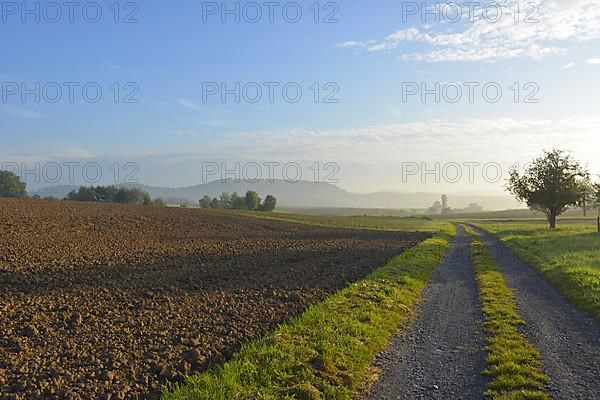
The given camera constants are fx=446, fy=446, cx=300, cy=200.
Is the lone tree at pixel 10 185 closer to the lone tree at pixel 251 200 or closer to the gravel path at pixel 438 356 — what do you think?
the lone tree at pixel 251 200

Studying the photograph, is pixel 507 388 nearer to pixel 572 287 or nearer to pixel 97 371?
pixel 97 371

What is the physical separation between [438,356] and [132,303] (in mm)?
9698

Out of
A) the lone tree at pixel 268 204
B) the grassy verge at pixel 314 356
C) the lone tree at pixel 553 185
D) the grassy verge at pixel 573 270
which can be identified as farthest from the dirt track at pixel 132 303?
the lone tree at pixel 268 204

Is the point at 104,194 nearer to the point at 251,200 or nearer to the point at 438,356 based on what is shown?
the point at 251,200

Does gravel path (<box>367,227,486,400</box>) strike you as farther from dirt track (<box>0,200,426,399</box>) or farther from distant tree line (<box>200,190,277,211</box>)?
distant tree line (<box>200,190,277,211</box>)

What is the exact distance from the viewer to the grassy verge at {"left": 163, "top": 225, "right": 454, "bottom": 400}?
26.5 feet

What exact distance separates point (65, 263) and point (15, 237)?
10060 millimetres

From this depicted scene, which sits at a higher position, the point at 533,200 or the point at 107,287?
the point at 533,200

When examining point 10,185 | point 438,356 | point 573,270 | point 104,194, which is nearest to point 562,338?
point 438,356


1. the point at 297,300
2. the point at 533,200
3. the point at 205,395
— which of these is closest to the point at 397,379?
the point at 205,395

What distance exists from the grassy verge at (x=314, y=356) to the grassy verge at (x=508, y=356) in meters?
2.51

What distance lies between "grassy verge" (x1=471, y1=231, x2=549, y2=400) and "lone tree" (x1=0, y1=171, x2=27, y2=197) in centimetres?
14553

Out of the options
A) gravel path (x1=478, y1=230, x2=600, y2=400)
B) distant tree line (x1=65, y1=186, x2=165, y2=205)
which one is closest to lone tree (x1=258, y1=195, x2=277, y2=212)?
distant tree line (x1=65, y1=186, x2=165, y2=205)

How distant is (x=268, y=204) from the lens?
153 metres
